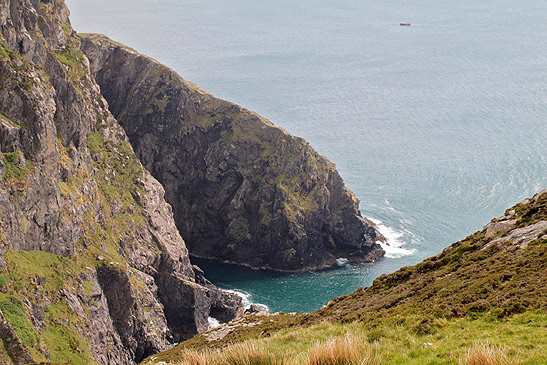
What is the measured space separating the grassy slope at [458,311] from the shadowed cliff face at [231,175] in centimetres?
11584

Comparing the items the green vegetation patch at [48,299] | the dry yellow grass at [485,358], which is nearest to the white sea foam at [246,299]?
the green vegetation patch at [48,299]

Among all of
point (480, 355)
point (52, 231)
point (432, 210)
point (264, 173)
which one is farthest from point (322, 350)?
point (432, 210)

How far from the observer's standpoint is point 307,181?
17788 centimetres

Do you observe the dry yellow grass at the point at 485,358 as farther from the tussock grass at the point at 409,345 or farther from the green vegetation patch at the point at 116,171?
the green vegetation patch at the point at 116,171

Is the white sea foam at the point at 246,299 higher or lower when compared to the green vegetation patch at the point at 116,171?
lower

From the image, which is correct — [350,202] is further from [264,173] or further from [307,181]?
[264,173]

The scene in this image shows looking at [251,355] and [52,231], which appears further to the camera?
[52,231]

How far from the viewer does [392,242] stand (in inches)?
6890

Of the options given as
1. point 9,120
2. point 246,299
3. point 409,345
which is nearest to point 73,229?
point 9,120

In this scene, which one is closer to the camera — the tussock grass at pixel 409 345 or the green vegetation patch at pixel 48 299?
the tussock grass at pixel 409 345

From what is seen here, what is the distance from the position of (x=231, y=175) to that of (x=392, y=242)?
169ft

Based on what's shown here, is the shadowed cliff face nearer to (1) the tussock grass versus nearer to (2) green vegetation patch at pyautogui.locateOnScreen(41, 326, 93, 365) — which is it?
(2) green vegetation patch at pyautogui.locateOnScreen(41, 326, 93, 365)

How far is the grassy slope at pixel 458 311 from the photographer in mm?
26422

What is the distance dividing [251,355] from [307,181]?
156 meters
